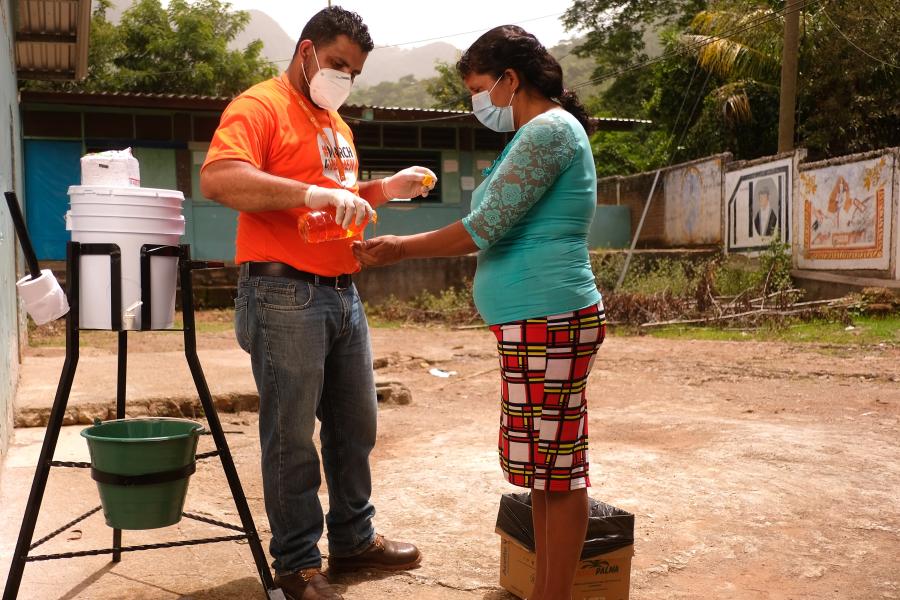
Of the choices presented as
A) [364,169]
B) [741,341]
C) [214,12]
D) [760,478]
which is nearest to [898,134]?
[741,341]

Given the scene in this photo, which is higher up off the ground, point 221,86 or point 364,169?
point 221,86

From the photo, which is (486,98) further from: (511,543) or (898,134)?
(898,134)

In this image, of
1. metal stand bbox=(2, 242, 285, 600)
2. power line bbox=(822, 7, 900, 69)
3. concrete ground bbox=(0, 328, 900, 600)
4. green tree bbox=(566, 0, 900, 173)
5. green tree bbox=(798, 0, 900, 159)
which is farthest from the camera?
green tree bbox=(566, 0, 900, 173)

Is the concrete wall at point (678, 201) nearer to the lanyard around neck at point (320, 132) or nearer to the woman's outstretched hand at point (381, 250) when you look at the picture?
the lanyard around neck at point (320, 132)

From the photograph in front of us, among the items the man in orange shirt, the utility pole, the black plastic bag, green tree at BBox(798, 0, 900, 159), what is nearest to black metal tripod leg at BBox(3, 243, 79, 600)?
the man in orange shirt

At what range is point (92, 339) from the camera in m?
9.82

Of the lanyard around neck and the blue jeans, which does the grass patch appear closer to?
the blue jeans

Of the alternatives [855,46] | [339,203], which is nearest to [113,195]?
[339,203]

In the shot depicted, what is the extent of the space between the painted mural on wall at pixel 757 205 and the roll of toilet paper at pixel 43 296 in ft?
40.7

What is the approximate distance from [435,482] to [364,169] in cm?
1172

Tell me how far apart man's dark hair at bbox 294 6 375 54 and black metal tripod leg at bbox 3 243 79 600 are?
1.01 metres

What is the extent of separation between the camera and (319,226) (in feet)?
8.02

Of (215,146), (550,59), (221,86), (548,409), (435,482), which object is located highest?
(221,86)

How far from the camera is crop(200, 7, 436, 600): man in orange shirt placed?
242 centimetres
